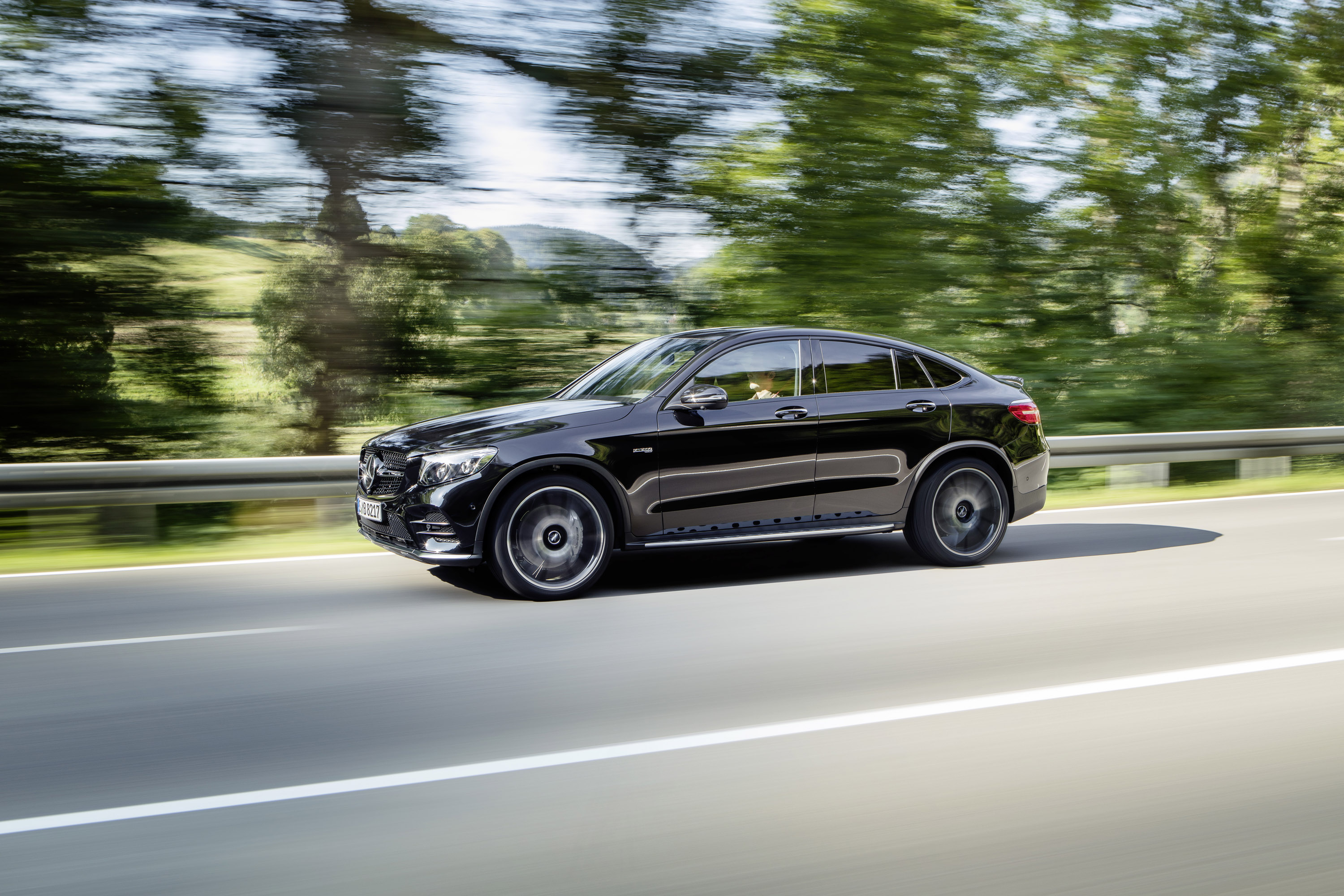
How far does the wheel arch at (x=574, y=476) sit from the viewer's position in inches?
264

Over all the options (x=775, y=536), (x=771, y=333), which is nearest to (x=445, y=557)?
(x=775, y=536)

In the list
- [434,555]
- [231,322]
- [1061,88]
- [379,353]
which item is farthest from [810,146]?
[434,555]

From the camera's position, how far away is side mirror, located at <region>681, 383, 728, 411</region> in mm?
7188

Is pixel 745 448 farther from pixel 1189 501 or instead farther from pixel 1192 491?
pixel 1192 491

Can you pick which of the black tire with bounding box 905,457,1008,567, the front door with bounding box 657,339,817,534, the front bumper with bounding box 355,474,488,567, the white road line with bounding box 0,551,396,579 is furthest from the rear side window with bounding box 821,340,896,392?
the white road line with bounding box 0,551,396,579

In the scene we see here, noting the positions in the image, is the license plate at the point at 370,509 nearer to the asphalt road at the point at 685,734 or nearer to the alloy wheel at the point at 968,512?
the asphalt road at the point at 685,734

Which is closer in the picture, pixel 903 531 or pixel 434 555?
pixel 434 555

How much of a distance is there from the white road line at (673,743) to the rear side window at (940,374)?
3.21 metres

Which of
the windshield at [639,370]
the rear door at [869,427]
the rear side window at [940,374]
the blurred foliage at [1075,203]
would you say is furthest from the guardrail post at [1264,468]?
the windshield at [639,370]

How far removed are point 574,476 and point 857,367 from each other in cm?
222

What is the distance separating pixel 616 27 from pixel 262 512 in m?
6.37

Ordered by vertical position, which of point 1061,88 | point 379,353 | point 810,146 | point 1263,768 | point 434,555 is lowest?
point 1263,768

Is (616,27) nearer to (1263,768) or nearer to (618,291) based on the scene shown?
(618,291)

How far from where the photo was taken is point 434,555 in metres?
6.73
